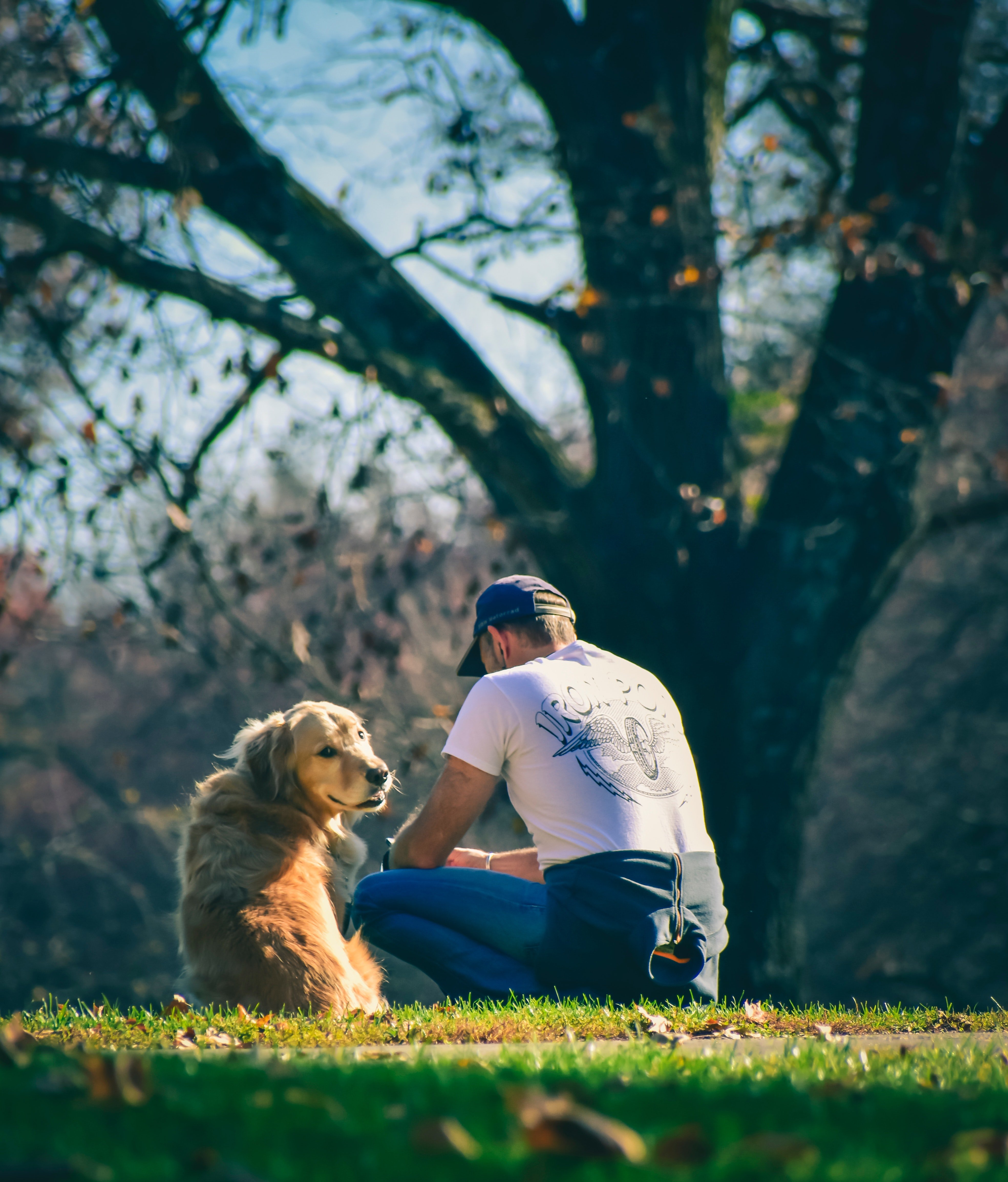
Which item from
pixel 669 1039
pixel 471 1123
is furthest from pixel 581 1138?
pixel 669 1039

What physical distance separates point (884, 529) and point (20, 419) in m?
6.49

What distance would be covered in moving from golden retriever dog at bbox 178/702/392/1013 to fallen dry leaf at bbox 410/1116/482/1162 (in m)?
2.55

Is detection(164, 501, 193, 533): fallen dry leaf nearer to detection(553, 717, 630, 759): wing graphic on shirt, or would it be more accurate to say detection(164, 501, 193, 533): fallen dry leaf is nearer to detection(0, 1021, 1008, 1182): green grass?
detection(553, 717, 630, 759): wing graphic on shirt

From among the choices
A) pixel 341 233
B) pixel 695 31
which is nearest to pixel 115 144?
pixel 341 233

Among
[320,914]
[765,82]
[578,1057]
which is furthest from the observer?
[765,82]

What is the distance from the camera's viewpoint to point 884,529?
23.8ft

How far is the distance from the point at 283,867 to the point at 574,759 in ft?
4.08

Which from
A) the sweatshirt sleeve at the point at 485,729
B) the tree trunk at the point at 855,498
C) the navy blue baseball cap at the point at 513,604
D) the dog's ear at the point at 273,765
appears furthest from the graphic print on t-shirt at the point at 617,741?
the tree trunk at the point at 855,498

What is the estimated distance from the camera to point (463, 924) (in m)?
4.48

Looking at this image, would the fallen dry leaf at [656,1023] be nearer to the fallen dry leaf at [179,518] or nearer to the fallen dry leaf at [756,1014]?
the fallen dry leaf at [756,1014]

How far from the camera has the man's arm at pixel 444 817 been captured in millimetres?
4336

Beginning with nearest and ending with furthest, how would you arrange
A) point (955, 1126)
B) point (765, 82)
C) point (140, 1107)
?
point (140, 1107)
point (955, 1126)
point (765, 82)

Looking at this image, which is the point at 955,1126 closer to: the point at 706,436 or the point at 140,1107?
the point at 140,1107

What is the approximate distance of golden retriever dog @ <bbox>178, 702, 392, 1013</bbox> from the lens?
13.4 feet
